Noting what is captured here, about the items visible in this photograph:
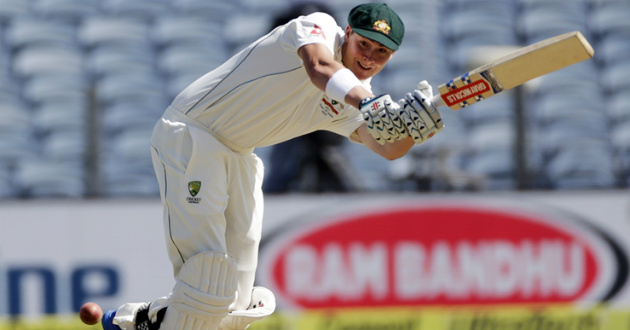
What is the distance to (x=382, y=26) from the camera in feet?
11.2

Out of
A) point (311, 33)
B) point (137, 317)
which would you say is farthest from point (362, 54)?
point (137, 317)

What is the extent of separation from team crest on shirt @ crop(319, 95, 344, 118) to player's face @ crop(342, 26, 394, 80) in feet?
0.68

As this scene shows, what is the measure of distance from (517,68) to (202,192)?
1.26 metres

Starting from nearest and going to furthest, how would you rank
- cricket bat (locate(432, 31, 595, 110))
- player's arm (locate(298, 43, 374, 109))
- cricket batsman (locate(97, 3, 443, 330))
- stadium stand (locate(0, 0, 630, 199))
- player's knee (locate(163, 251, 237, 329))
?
cricket bat (locate(432, 31, 595, 110)) → player's arm (locate(298, 43, 374, 109)) → cricket batsman (locate(97, 3, 443, 330)) → player's knee (locate(163, 251, 237, 329)) → stadium stand (locate(0, 0, 630, 199))

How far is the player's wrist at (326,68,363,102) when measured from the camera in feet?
10.5

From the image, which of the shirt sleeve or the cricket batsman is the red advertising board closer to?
the cricket batsman

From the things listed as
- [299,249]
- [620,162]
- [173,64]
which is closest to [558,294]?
[620,162]

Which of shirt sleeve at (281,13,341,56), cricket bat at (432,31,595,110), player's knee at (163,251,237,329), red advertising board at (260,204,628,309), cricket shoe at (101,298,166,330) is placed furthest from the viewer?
red advertising board at (260,204,628,309)

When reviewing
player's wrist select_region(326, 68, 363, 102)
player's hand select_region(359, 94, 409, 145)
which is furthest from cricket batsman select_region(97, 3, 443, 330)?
player's hand select_region(359, 94, 409, 145)

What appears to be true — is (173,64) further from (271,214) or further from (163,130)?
(163,130)

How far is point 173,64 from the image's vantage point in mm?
7281

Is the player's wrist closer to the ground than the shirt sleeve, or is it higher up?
closer to the ground

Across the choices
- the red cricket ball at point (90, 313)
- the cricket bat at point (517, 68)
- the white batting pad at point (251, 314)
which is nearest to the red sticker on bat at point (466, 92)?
the cricket bat at point (517, 68)

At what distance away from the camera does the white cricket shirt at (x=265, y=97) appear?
359cm
